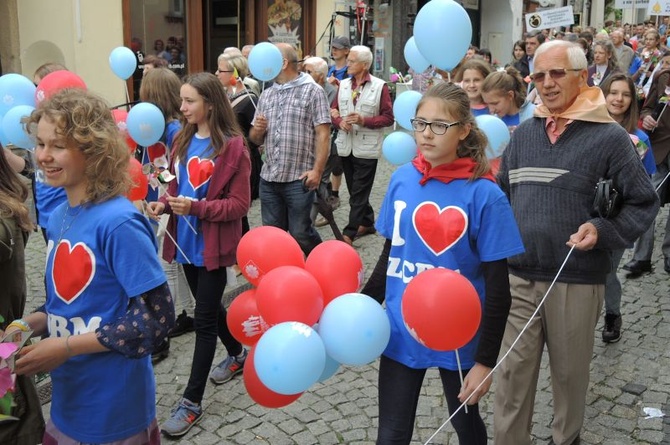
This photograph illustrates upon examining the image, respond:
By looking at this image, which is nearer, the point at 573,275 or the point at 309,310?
the point at 309,310

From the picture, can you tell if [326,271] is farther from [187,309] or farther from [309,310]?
[187,309]

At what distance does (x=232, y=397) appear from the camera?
4109mm

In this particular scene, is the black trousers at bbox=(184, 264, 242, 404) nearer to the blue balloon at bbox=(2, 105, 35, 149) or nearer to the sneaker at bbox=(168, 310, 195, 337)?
the sneaker at bbox=(168, 310, 195, 337)

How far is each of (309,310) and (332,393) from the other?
6.44 ft

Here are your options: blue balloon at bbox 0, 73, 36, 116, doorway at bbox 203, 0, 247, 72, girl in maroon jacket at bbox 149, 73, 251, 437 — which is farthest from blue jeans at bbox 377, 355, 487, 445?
doorway at bbox 203, 0, 247, 72

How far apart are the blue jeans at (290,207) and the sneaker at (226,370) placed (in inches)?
57.0

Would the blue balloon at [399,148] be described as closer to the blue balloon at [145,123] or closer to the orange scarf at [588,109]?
the blue balloon at [145,123]

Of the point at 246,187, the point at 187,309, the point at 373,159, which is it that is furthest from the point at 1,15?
the point at 246,187

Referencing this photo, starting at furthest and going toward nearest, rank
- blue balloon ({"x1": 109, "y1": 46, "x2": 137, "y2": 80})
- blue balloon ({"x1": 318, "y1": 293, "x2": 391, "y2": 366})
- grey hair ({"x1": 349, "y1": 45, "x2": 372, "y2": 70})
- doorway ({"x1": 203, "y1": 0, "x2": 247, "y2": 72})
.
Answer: doorway ({"x1": 203, "y1": 0, "x2": 247, "y2": 72}), grey hair ({"x1": 349, "y1": 45, "x2": 372, "y2": 70}), blue balloon ({"x1": 109, "y1": 46, "x2": 137, "y2": 80}), blue balloon ({"x1": 318, "y1": 293, "x2": 391, "y2": 366})

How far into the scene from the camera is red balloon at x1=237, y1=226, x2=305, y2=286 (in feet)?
8.80

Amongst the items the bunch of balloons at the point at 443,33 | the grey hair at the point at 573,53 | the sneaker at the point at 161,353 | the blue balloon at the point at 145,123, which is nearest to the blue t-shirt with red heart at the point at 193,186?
the blue balloon at the point at 145,123

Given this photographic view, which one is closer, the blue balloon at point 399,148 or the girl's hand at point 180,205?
the girl's hand at point 180,205

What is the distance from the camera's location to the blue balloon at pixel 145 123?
417cm

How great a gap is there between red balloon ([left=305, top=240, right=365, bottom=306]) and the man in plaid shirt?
2.90m
